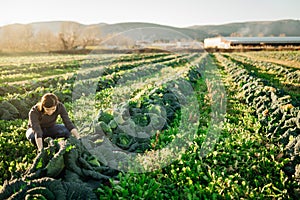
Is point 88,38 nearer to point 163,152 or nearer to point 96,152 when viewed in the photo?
point 163,152

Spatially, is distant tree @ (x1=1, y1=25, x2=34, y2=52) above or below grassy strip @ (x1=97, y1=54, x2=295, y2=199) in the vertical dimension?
above

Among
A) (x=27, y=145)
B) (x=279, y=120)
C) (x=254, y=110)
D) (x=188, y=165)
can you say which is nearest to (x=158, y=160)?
(x=188, y=165)

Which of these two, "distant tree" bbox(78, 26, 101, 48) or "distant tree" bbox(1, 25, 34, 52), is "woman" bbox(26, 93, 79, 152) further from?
"distant tree" bbox(78, 26, 101, 48)

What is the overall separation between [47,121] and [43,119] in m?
0.11

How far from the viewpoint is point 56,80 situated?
13312 mm

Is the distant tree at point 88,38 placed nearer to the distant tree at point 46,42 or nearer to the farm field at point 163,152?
the distant tree at point 46,42

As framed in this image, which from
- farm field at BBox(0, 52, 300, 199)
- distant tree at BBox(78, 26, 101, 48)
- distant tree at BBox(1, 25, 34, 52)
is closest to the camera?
farm field at BBox(0, 52, 300, 199)

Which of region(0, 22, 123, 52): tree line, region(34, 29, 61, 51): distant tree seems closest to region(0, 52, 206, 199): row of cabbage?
region(0, 22, 123, 52): tree line

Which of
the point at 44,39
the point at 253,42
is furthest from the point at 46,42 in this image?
the point at 253,42

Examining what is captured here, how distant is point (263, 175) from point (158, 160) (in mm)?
1727

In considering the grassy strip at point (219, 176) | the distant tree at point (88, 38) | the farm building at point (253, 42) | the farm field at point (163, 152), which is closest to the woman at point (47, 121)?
the farm field at point (163, 152)

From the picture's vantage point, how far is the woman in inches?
208

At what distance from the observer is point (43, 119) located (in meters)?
5.66

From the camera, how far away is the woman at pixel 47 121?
208 inches
